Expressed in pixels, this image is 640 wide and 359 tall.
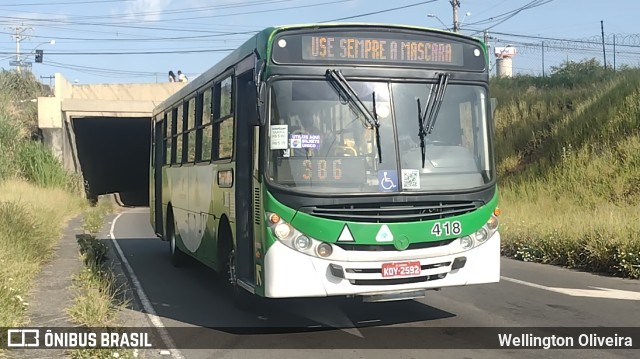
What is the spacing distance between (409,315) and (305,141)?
263 cm

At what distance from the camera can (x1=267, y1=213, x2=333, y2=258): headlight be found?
655 centimetres

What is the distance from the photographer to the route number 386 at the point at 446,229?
269 inches

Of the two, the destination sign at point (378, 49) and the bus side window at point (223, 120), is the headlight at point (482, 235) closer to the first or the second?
the destination sign at point (378, 49)

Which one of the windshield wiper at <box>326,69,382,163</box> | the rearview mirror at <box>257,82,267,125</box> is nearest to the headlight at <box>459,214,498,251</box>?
the windshield wiper at <box>326,69,382,163</box>

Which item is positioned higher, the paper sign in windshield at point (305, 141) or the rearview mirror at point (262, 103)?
the rearview mirror at point (262, 103)

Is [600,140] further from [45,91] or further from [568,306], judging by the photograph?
[45,91]

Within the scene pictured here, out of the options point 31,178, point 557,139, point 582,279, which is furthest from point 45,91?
point 582,279

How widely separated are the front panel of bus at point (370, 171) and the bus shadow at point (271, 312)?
1.05m

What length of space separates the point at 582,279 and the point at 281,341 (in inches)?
219

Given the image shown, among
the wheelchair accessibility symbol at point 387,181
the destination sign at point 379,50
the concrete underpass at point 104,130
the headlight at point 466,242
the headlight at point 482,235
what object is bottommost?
the headlight at point 466,242

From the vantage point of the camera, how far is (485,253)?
7.15m

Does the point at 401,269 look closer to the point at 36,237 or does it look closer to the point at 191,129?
the point at 191,129

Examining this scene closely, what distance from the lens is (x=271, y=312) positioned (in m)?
8.43

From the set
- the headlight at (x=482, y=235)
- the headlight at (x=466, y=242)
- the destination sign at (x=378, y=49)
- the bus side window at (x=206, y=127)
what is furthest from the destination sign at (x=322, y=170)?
the bus side window at (x=206, y=127)
